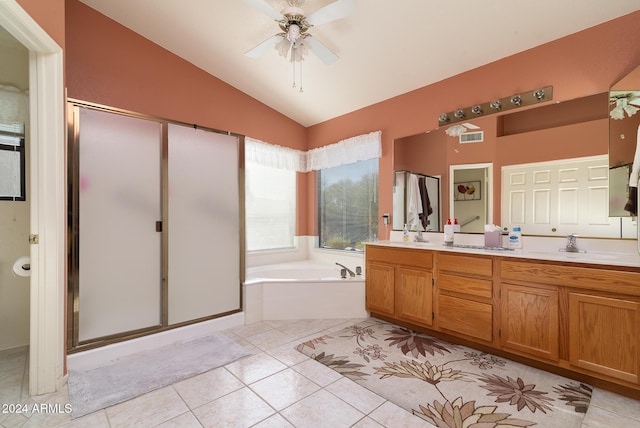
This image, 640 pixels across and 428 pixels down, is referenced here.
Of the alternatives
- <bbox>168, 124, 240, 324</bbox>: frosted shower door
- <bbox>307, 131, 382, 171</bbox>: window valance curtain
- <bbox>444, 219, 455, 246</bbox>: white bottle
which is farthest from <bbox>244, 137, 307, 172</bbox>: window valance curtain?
<bbox>444, 219, 455, 246</bbox>: white bottle

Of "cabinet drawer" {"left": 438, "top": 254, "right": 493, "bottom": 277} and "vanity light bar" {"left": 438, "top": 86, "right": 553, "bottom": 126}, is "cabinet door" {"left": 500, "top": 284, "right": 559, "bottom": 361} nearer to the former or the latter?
"cabinet drawer" {"left": 438, "top": 254, "right": 493, "bottom": 277}

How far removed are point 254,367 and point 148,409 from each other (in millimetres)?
706

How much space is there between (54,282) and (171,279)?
0.92m

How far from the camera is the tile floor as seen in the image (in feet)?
5.20

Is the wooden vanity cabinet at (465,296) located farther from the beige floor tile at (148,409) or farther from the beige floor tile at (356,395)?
the beige floor tile at (148,409)

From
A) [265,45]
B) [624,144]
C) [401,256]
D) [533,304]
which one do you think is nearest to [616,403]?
[533,304]

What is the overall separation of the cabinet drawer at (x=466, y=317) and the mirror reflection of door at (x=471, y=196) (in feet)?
2.53

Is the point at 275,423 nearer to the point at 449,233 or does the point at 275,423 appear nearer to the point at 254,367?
the point at 254,367

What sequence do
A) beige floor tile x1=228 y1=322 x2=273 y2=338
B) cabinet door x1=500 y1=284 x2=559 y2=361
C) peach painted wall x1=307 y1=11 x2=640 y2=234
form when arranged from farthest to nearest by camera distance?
beige floor tile x1=228 y1=322 x2=273 y2=338 < peach painted wall x1=307 y1=11 x2=640 y2=234 < cabinet door x1=500 y1=284 x2=559 y2=361

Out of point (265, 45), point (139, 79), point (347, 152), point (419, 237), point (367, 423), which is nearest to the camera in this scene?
point (367, 423)

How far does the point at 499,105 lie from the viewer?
259cm

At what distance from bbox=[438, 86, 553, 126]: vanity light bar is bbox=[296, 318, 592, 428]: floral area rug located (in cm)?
214

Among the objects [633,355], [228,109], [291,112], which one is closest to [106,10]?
[228,109]

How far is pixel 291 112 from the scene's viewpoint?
4.03 metres
